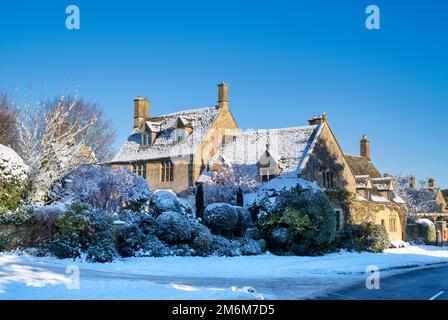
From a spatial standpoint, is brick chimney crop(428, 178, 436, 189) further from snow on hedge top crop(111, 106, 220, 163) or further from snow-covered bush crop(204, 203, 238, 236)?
snow-covered bush crop(204, 203, 238, 236)

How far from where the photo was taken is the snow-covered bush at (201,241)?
904 inches

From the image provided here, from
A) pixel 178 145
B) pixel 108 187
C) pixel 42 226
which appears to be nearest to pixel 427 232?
pixel 178 145

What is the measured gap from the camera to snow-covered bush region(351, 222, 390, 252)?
34594 millimetres

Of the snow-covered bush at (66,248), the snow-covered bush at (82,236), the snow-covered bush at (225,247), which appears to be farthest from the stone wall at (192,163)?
the snow-covered bush at (66,248)

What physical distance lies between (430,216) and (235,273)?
43683 mm

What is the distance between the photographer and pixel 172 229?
22719 mm

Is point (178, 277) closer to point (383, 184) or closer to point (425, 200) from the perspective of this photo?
point (383, 184)

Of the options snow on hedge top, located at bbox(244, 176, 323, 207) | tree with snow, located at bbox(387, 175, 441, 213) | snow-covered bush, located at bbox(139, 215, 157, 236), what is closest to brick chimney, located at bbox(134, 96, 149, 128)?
snow on hedge top, located at bbox(244, 176, 323, 207)

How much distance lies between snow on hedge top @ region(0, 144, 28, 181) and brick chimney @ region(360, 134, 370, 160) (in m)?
40.2

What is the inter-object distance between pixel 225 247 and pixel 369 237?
47.2ft

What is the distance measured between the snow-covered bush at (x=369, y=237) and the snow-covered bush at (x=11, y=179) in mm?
20907

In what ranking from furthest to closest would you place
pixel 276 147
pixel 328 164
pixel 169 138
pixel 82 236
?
pixel 169 138 < pixel 276 147 < pixel 328 164 < pixel 82 236

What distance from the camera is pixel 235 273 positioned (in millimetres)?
18062
